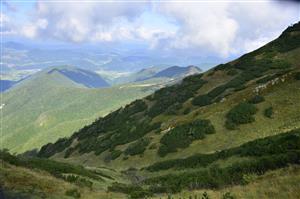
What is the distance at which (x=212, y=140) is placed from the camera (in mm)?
Result: 39406

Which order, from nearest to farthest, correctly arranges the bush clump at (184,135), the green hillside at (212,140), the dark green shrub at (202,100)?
the green hillside at (212,140) < the bush clump at (184,135) < the dark green shrub at (202,100)

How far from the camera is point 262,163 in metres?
20.2

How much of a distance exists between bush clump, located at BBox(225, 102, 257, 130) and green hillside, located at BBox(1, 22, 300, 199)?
106 mm

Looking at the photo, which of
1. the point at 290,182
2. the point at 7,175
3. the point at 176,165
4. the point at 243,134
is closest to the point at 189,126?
the point at 243,134

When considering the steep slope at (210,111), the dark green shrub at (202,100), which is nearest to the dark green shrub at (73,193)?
the steep slope at (210,111)

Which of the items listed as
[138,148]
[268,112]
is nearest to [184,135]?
[138,148]

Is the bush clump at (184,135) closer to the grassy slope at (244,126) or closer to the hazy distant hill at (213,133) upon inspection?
the hazy distant hill at (213,133)

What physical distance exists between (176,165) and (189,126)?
10.3 meters

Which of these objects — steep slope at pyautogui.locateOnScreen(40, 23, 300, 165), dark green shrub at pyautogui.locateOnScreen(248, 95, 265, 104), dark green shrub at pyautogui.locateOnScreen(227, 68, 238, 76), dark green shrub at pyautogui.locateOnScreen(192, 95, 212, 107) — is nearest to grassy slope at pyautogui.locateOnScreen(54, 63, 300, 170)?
steep slope at pyautogui.locateOnScreen(40, 23, 300, 165)

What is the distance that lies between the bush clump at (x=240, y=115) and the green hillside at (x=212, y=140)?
11cm

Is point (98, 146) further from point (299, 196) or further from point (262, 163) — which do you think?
point (299, 196)

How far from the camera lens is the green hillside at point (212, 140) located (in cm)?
1905

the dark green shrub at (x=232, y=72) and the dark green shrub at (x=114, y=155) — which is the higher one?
the dark green shrub at (x=232, y=72)

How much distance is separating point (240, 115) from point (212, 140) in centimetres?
444
